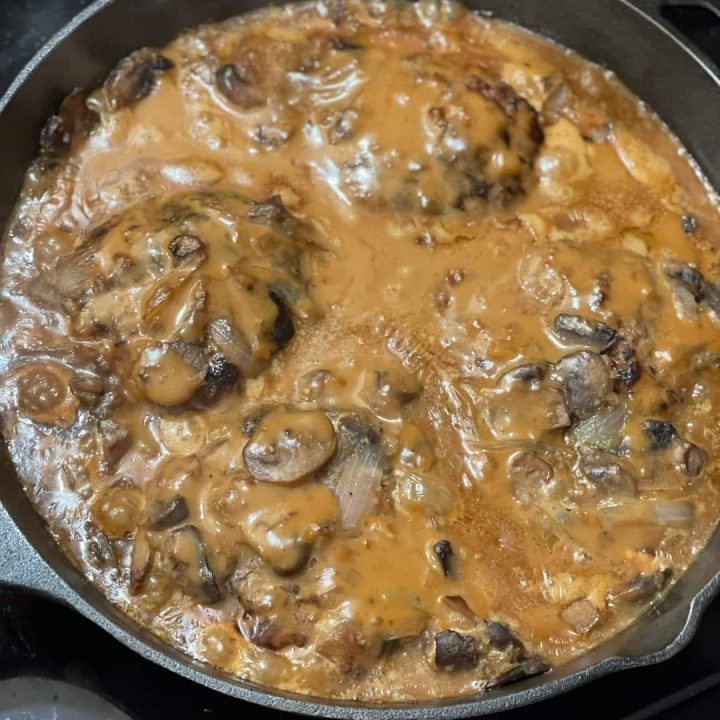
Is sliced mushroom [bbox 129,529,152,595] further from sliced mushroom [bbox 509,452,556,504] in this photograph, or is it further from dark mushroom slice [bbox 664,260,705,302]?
dark mushroom slice [bbox 664,260,705,302]


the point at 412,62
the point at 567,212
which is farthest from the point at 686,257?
the point at 412,62

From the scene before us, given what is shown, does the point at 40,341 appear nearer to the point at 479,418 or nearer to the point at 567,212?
the point at 479,418

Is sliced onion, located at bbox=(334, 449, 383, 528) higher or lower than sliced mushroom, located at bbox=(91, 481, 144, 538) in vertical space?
higher

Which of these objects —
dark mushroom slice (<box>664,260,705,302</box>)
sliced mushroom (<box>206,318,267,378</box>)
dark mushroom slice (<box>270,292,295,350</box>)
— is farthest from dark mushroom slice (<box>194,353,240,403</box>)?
dark mushroom slice (<box>664,260,705,302</box>)

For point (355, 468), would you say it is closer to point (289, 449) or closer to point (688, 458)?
point (289, 449)

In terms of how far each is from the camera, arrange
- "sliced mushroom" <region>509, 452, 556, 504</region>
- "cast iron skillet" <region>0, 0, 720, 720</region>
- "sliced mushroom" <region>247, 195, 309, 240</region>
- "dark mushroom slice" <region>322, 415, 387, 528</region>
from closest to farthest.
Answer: "cast iron skillet" <region>0, 0, 720, 720</region> → "dark mushroom slice" <region>322, 415, 387, 528</region> → "sliced mushroom" <region>509, 452, 556, 504</region> → "sliced mushroom" <region>247, 195, 309, 240</region>
